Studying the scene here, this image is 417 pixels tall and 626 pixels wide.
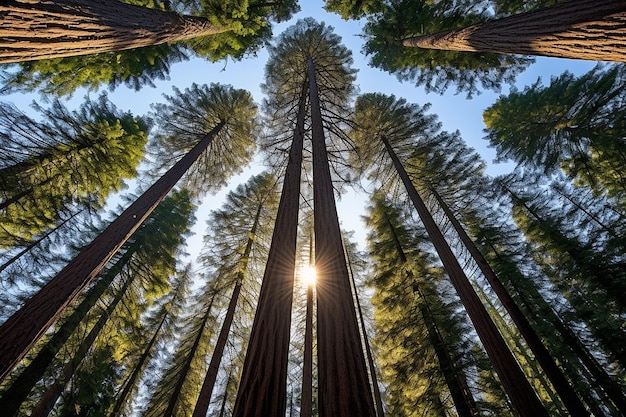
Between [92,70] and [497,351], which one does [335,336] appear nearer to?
[497,351]

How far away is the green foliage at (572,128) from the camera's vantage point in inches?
372

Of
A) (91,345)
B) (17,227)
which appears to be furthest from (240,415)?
(17,227)

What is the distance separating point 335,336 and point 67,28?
3.82m

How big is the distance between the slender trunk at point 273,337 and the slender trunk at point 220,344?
7.20 m

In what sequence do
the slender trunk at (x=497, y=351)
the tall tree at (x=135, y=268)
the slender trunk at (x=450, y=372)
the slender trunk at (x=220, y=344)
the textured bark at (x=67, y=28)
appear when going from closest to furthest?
the textured bark at (x=67, y=28) < the slender trunk at (x=497, y=351) < the slender trunk at (x=220, y=344) < the slender trunk at (x=450, y=372) < the tall tree at (x=135, y=268)

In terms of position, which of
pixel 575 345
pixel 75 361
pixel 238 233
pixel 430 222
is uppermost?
pixel 238 233

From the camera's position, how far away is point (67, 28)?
2668 millimetres

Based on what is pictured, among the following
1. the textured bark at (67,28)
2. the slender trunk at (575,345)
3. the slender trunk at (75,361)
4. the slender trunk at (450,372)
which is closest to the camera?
the textured bark at (67,28)

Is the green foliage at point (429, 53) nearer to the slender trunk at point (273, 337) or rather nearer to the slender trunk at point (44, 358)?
the slender trunk at point (273, 337)

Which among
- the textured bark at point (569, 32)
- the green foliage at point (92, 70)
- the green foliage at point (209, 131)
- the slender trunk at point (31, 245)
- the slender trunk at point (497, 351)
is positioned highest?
the green foliage at point (209, 131)

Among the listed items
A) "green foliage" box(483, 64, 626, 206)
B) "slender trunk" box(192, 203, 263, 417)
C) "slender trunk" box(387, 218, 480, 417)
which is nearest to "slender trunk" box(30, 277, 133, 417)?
"slender trunk" box(192, 203, 263, 417)

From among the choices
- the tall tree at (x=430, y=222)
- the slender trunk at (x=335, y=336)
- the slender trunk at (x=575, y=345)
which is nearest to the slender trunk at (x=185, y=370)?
the tall tree at (x=430, y=222)

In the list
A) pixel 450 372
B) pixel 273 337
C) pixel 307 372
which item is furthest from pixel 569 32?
pixel 307 372

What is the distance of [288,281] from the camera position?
1.88 m
